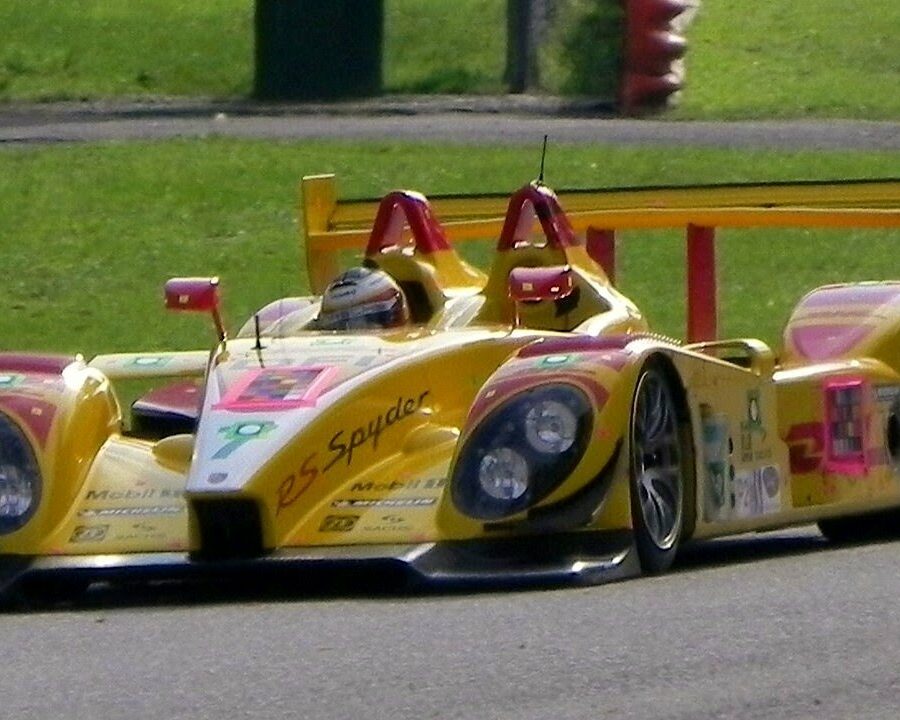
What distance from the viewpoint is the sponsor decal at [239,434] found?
302 inches

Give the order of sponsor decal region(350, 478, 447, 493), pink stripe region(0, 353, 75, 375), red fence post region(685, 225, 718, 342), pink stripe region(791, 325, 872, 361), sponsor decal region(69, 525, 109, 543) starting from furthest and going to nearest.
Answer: red fence post region(685, 225, 718, 342), pink stripe region(791, 325, 872, 361), pink stripe region(0, 353, 75, 375), sponsor decal region(69, 525, 109, 543), sponsor decal region(350, 478, 447, 493)

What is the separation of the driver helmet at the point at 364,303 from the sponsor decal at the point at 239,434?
1200 mm

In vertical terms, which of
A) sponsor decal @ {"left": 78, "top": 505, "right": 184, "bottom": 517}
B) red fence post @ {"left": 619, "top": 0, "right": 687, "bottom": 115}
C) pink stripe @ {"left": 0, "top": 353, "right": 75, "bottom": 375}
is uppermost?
red fence post @ {"left": 619, "top": 0, "right": 687, "bottom": 115}

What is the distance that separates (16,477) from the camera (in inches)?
319

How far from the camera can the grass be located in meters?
24.1

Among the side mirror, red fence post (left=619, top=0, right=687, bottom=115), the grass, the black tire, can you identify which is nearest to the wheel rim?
the black tire

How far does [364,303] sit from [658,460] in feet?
4.71

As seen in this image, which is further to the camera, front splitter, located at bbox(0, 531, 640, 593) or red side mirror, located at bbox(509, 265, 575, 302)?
red side mirror, located at bbox(509, 265, 575, 302)

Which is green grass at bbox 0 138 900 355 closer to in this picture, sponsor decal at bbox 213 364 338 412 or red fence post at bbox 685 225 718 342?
red fence post at bbox 685 225 718 342

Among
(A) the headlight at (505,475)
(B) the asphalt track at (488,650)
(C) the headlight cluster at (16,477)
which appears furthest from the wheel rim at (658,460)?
(C) the headlight cluster at (16,477)

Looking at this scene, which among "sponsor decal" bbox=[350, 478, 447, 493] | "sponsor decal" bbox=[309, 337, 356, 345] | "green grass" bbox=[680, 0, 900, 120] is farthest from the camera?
"green grass" bbox=[680, 0, 900, 120]

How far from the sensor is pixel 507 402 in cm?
765

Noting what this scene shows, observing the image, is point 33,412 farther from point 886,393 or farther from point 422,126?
point 422,126

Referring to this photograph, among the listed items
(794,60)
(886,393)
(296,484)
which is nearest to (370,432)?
(296,484)
